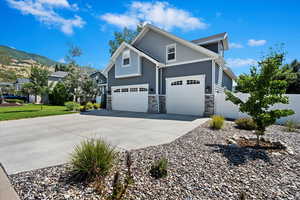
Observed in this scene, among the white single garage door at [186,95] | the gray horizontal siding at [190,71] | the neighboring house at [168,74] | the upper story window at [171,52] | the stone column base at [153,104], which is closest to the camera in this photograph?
the gray horizontal siding at [190,71]

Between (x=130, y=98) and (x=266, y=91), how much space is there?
1121cm

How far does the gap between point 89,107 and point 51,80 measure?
20.9 m

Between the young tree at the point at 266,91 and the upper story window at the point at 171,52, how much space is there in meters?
7.96

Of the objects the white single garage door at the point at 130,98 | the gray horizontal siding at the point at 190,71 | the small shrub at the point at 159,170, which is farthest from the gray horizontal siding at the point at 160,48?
the small shrub at the point at 159,170

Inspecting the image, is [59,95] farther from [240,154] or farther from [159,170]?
[240,154]

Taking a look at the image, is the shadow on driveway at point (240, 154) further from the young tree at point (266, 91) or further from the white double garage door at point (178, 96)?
the white double garage door at point (178, 96)

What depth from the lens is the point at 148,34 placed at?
44.4ft

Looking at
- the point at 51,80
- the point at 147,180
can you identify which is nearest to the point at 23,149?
the point at 147,180

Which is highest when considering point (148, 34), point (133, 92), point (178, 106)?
point (148, 34)

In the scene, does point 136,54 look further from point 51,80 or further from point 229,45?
point 51,80

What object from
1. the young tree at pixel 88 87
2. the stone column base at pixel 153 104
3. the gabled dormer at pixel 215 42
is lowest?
the stone column base at pixel 153 104

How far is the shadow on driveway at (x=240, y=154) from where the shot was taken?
3316mm

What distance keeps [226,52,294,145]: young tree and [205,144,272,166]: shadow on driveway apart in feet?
2.78

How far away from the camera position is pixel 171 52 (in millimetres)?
11969
